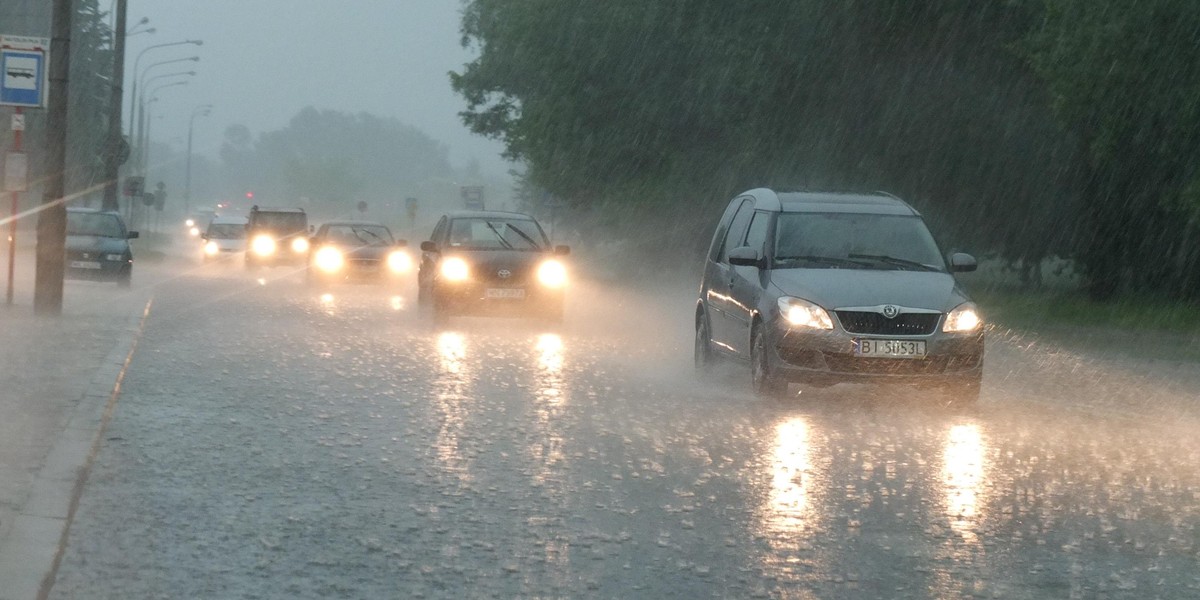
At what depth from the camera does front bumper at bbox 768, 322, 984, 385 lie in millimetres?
13047

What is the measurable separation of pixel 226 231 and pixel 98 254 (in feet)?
81.7

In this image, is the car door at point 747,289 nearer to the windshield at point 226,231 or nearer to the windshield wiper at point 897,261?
the windshield wiper at point 897,261

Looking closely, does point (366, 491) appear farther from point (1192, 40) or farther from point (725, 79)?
point (725, 79)

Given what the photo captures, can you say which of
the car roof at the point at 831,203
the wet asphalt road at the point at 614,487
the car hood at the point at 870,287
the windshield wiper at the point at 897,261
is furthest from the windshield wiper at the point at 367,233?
the car hood at the point at 870,287

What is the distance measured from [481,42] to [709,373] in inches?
2279

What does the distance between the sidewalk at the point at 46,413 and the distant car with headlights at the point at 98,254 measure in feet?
26.9

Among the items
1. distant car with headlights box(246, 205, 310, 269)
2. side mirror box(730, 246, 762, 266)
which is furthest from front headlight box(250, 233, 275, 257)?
side mirror box(730, 246, 762, 266)

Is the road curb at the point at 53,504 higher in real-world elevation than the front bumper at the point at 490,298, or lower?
lower

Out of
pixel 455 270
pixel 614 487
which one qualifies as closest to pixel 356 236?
pixel 455 270

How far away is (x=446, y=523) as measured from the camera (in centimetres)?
779

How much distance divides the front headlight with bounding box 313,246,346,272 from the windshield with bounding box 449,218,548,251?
12.1 m

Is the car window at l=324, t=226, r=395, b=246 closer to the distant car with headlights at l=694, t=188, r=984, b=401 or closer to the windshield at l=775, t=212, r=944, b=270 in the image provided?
the distant car with headlights at l=694, t=188, r=984, b=401

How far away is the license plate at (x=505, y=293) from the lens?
2283cm

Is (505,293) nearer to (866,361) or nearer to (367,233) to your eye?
(866,361)
